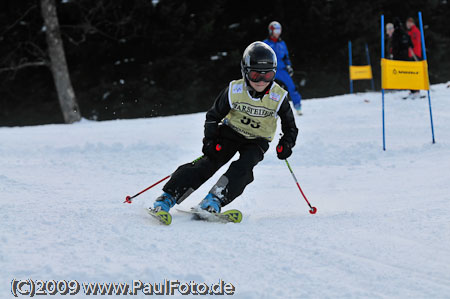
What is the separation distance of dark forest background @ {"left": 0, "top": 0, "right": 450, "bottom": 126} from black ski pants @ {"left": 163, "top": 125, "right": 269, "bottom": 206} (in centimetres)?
1324

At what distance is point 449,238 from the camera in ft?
10.7

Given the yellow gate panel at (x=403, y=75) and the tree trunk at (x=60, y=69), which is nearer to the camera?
the yellow gate panel at (x=403, y=75)

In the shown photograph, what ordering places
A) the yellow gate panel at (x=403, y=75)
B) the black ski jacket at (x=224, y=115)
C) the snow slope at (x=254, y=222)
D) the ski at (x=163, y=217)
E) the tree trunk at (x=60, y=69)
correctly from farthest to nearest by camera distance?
the tree trunk at (x=60, y=69) < the yellow gate panel at (x=403, y=75) < the black ski jacket at (x=224, y=115) < the ski at (x=163, y=217) < the snow slope at (x=254, y=222)

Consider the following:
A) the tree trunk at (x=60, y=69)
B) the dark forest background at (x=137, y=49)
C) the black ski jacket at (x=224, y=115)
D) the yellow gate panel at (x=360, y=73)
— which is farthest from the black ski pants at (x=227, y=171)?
the dark forest background at (x=137, y=49)

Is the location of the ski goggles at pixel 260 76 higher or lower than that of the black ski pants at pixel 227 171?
higher

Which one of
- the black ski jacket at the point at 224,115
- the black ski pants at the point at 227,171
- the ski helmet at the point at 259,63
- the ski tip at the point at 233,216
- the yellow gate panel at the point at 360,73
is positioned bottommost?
the yellow gate panel at the point at 360,73

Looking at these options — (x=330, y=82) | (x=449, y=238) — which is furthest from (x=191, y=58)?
(x=449, y=238)

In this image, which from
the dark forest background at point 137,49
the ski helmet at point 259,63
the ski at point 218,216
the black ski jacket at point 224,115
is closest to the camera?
the ski at point 218,216

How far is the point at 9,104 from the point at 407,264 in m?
18.5

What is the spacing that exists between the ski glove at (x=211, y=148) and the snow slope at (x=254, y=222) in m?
0.54

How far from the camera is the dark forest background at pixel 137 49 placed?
17.7 meters

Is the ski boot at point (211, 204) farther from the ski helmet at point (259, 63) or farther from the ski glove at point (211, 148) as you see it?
the ski helmet at point (259, 63)

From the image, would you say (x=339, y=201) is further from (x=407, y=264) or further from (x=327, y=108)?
(x=327, y=108)

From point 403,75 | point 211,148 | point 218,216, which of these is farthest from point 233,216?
point 403,75
